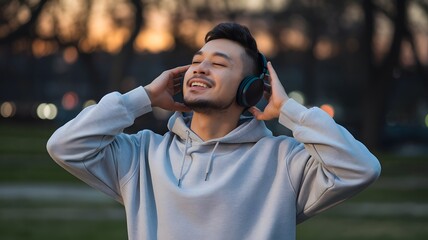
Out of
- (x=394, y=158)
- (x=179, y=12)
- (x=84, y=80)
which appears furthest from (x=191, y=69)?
(x=84, y=80)

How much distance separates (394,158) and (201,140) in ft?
85.1

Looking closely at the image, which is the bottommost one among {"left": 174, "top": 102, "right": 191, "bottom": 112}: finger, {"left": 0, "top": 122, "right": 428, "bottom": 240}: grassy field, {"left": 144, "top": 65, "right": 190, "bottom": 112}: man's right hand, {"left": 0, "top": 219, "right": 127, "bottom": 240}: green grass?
{"left": 0, "top": 122, "right": 428, "bottom": 240}: grassy field

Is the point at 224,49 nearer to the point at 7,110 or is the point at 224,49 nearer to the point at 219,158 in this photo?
the point at 219,158

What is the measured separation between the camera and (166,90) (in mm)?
4148

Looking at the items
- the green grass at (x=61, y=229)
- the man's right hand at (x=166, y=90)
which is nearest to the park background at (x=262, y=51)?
the green grass at (x=61, y=229)

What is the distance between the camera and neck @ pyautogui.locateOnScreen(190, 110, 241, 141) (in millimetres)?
3930

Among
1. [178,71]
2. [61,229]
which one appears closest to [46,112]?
[61,229]

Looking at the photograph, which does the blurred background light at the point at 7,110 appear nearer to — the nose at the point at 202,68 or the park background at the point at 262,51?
the park background at the point at 262,51

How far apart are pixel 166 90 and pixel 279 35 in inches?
1839

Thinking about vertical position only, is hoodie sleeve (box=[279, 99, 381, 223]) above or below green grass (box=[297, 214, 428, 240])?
above

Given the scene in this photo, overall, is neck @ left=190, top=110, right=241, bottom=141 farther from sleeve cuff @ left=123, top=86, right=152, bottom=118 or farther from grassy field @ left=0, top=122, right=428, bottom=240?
grassy field @ left=0, top=122, right=428, bottom=240

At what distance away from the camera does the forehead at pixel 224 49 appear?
3.89 metres

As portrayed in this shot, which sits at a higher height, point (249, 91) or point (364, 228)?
point (249, 91)

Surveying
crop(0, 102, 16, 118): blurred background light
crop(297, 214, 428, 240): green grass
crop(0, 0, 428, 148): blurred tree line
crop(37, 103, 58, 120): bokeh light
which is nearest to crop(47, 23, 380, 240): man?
crop(297, 214, 428, 240): green grass
